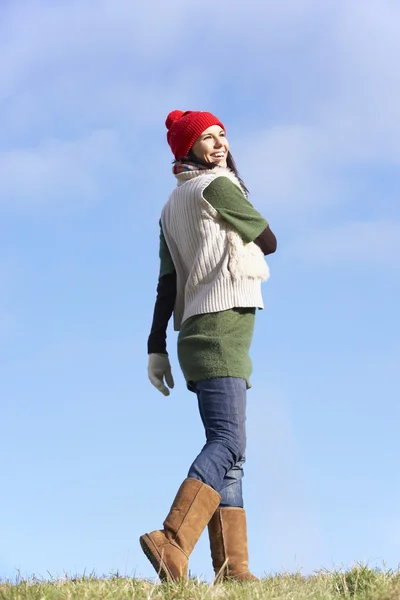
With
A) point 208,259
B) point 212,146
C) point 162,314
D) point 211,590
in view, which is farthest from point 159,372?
point 211,590

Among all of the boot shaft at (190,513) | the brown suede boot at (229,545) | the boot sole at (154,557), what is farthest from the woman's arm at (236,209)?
the boot sole at (154,557)

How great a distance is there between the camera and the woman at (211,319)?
13.1 feet

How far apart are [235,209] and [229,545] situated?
5.69 feet

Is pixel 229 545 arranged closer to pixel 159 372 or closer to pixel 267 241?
pixel 159 372

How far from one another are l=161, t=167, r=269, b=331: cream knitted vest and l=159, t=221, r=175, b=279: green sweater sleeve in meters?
0.07

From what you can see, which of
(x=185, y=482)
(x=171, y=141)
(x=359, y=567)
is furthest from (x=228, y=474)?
(x=171, y=141)

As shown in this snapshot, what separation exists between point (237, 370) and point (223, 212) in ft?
2.72

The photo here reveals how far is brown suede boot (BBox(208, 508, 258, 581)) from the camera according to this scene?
4.29 meters

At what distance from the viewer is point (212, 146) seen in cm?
479

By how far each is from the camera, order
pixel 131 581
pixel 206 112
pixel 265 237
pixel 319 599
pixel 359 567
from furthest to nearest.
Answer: pixel 206 112
pixel 265 237
pixel 359 567
pixel 131 581
pixel 319 599

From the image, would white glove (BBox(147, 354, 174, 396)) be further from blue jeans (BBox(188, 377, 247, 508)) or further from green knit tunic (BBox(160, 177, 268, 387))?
blue jeans (BBox(188, 377, 247, 508))

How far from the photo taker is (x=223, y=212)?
4402 millimetres

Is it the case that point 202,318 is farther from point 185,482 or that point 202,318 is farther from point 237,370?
point 185,482

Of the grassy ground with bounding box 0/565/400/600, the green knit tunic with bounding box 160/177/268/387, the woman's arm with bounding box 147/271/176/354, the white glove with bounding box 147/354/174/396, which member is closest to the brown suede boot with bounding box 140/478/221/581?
the grassy ground with bounding box 0/565/400/600
